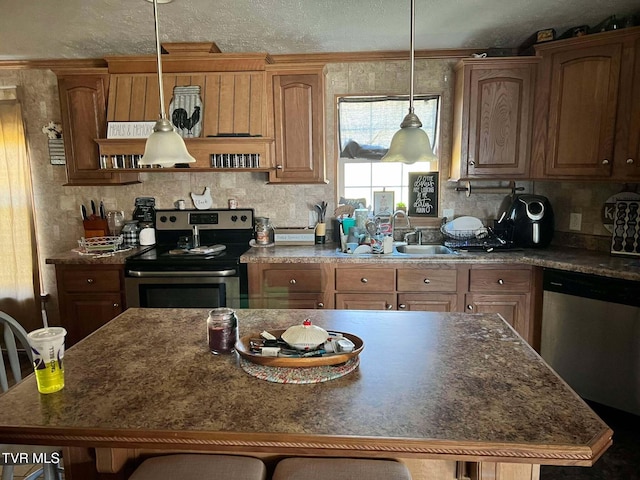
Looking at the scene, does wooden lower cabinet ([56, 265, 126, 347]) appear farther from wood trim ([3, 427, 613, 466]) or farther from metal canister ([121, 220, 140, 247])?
wood trim ([3, 427, 613, 466])

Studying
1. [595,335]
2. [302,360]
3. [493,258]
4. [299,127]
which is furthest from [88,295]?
[595,335]

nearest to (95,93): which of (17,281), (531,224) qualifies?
(17,281)

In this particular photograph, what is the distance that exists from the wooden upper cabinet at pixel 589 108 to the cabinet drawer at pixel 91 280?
3.08 meters

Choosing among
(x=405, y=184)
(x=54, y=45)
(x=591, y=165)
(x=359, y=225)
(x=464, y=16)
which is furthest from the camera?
(x=405, y=184)

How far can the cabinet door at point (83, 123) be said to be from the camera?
341 cm

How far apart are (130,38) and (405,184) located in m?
2.26

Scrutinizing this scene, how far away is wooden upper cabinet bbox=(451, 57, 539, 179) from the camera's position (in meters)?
3.17

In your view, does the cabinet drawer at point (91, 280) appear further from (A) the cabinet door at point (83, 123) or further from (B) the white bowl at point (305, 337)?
(B) the white bowl at point (305, 337)

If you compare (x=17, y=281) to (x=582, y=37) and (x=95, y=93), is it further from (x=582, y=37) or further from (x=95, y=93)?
(x=582, y=37)

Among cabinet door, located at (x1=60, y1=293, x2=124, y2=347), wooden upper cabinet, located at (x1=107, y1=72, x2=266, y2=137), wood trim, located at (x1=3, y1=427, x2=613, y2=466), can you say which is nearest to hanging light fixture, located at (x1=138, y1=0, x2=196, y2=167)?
wood trim, located at (x1=3, y1=427, x2=613, y2=466)

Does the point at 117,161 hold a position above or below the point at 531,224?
above

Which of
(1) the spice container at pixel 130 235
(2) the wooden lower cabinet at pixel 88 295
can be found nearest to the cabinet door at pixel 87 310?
(2) the wooden lower cabinet at pixel 88 295

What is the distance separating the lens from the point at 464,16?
273 centimetres

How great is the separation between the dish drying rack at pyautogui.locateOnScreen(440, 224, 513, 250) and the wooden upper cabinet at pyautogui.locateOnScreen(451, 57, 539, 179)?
473mm
